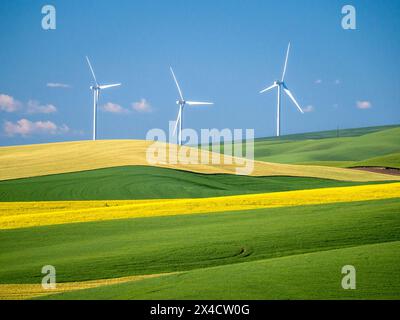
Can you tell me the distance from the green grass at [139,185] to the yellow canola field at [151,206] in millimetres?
2270

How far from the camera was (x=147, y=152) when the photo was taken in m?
47.4

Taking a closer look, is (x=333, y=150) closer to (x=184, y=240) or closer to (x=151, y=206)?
(x=151, y=206)

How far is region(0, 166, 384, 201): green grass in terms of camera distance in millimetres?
31219

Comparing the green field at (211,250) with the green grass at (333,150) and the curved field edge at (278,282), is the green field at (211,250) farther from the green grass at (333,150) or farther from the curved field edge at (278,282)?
the green grass at (333,150)

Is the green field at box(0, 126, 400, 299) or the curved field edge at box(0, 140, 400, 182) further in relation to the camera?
the curved field edge at box(0, 140, 400, 182)

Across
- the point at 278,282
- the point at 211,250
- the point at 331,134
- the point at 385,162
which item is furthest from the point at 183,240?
the point at 331,134

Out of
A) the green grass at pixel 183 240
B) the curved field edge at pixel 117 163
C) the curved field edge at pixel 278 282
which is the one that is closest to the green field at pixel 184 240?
the green grass at pixel 183 240

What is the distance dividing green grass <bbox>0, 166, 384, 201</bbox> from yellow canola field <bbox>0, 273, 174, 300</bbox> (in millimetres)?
16629

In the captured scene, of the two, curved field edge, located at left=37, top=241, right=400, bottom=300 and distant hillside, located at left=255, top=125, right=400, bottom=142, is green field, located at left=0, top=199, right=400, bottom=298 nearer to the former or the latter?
curved field edge, located at left=37, top=241, right=400, bottom=300

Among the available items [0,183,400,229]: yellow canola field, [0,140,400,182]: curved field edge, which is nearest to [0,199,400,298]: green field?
[0,183,400,229]: yellow canola field
